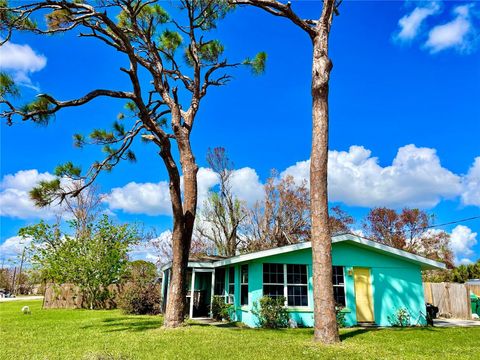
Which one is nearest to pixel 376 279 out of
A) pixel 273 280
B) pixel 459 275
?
pixel 273 280

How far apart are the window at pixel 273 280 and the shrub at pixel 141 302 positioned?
6.43m

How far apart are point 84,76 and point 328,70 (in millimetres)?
7634

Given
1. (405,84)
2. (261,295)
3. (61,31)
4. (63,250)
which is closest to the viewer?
(61,31)

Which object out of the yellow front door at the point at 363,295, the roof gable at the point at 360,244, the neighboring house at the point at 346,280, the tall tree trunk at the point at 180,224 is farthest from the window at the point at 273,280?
the tall tree trunk at the point at 180,224

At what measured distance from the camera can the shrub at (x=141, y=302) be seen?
15.9 metres

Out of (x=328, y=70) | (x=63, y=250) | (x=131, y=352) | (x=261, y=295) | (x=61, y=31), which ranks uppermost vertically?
(x=61, y=31)

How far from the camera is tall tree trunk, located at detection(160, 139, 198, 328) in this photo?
1018 centimetres

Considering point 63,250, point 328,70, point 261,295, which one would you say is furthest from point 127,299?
point 328,70

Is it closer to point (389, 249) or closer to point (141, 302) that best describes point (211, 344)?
point (389, 249)

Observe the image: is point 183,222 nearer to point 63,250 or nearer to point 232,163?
point 63,250

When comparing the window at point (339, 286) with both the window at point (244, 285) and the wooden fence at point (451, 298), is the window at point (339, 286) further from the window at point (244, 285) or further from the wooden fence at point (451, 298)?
the wooden fence at point (451, 298)

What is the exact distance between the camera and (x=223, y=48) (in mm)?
13219

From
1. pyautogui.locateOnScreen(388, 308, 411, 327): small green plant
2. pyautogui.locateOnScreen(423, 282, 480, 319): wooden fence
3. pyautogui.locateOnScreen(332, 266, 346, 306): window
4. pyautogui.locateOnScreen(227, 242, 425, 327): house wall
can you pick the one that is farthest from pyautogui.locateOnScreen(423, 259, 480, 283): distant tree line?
pyautogui.locateOnScreen(332, 266, 346, 306): window

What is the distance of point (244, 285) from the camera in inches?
512
